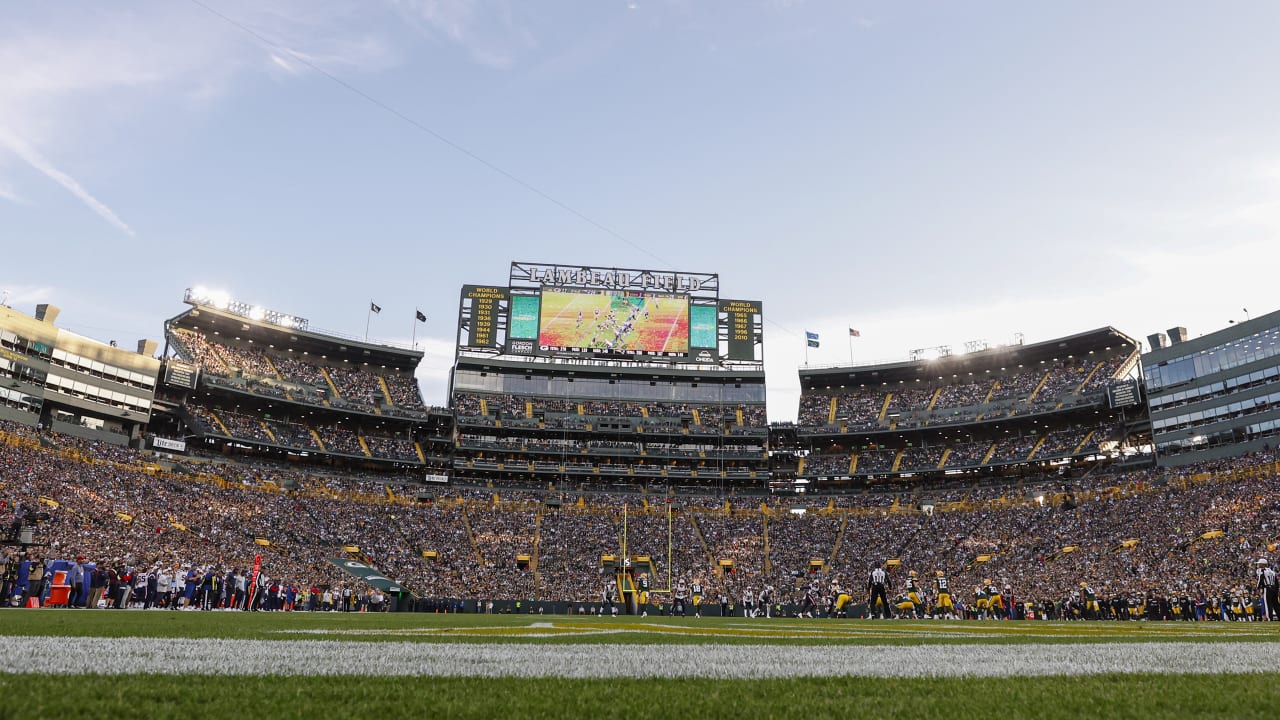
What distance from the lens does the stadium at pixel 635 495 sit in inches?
251

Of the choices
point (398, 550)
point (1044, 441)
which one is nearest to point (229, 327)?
point (398, 550)

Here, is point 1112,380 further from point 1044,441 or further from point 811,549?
point 811,549

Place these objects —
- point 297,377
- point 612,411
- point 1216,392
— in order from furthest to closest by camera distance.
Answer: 1. point 612,411
2. point 297,377
3. point 1216,392

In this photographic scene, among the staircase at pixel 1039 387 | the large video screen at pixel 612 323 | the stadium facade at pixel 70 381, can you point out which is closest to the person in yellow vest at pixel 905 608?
the staircase at pixel 1039 387

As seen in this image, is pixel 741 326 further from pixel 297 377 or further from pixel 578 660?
pixel 578 660

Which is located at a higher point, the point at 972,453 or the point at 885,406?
the point at 885,406

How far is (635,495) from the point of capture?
A: 6431cm

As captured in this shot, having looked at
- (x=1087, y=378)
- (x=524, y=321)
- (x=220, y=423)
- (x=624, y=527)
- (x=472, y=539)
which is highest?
(x=524, y=321)

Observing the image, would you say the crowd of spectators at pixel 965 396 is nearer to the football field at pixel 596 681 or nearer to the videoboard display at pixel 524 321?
the videoboard display at pixel 524 321

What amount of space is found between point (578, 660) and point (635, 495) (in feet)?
196

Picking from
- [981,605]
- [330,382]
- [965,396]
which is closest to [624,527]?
[981,605]

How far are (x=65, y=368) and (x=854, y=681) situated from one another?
6093 centimetres

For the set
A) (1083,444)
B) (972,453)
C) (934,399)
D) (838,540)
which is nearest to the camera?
(838,540)

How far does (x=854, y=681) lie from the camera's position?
431 cm
